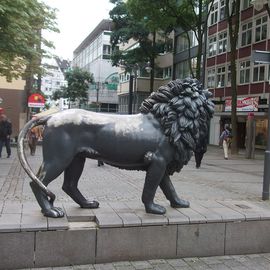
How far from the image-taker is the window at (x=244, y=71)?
3481cm

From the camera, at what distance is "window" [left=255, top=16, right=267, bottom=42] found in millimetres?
32447

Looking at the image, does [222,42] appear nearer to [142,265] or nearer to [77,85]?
[77,85]

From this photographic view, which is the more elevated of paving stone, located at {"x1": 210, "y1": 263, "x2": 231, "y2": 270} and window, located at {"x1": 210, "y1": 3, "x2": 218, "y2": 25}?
window, located at {"x1": 210, "y1": 3, "x2": 218, "y2": 25}

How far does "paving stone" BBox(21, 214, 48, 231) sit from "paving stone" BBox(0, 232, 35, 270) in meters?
0.06

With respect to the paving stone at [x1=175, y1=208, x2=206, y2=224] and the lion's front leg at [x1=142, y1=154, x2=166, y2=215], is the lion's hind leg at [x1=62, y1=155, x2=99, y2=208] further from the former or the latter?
the paving stone at [x1=175, y1=208, x2=206, y2=224]

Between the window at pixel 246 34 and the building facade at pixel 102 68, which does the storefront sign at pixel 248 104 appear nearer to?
the window at pixel 246 34

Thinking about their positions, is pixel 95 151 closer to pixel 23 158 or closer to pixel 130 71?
pixel 23 158

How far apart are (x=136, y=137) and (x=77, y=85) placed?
62.0m

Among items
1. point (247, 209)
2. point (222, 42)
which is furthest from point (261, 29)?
point (247, 209)

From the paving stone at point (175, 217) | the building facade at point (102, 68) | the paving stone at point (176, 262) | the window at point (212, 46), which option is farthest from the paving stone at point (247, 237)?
the building facade at point (102, 68)

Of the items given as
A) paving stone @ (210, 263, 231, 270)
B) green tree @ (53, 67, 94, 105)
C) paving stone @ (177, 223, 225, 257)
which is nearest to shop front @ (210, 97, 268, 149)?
paving stone @ (177, 223, 225, 257)

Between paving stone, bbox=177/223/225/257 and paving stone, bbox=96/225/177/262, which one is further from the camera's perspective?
paving stone, bbox=177/223/225/257

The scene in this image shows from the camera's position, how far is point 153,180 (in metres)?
5.44

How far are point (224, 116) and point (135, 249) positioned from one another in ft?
111
